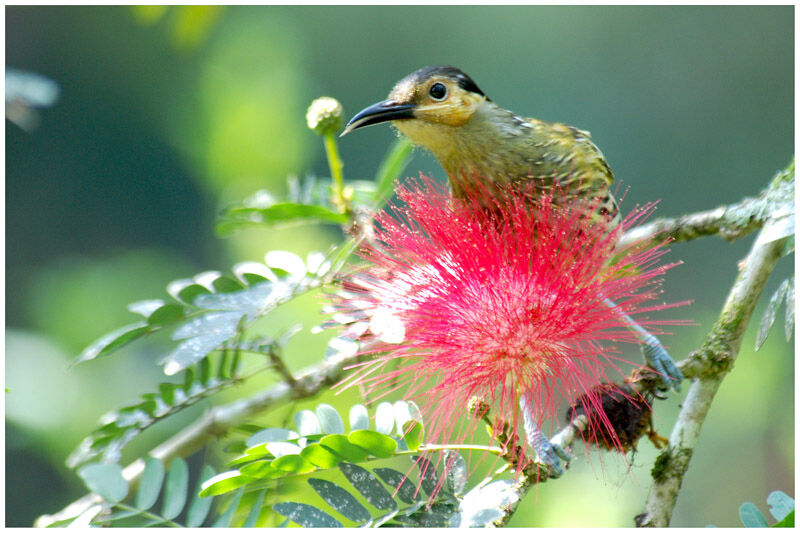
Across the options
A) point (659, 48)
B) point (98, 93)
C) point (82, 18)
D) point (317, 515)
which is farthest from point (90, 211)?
point (317, 515)

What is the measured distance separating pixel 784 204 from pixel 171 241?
12.9 feet

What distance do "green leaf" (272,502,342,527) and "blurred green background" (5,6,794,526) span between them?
5.81ft

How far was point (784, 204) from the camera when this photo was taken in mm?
1537

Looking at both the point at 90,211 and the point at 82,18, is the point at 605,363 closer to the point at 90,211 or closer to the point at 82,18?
the point at 90,211

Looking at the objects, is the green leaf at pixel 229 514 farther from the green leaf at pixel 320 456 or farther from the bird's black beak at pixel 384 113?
the bird's black beak at pixel 384 113

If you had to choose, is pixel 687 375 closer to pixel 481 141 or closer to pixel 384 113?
pixel 481 141

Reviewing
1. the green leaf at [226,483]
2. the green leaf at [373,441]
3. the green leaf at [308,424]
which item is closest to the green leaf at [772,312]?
the green leaf at [373,441]

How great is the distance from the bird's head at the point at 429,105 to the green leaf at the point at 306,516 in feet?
2.56

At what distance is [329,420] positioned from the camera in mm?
1335

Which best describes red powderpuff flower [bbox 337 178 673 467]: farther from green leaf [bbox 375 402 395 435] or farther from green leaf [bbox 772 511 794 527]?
green leaf [bbox 772 511 794 527]

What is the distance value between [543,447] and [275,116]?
2322 millimetres

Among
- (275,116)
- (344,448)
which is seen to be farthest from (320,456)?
(275,116)

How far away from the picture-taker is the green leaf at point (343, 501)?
1.26 m

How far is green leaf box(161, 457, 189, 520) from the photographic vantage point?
1405mm
